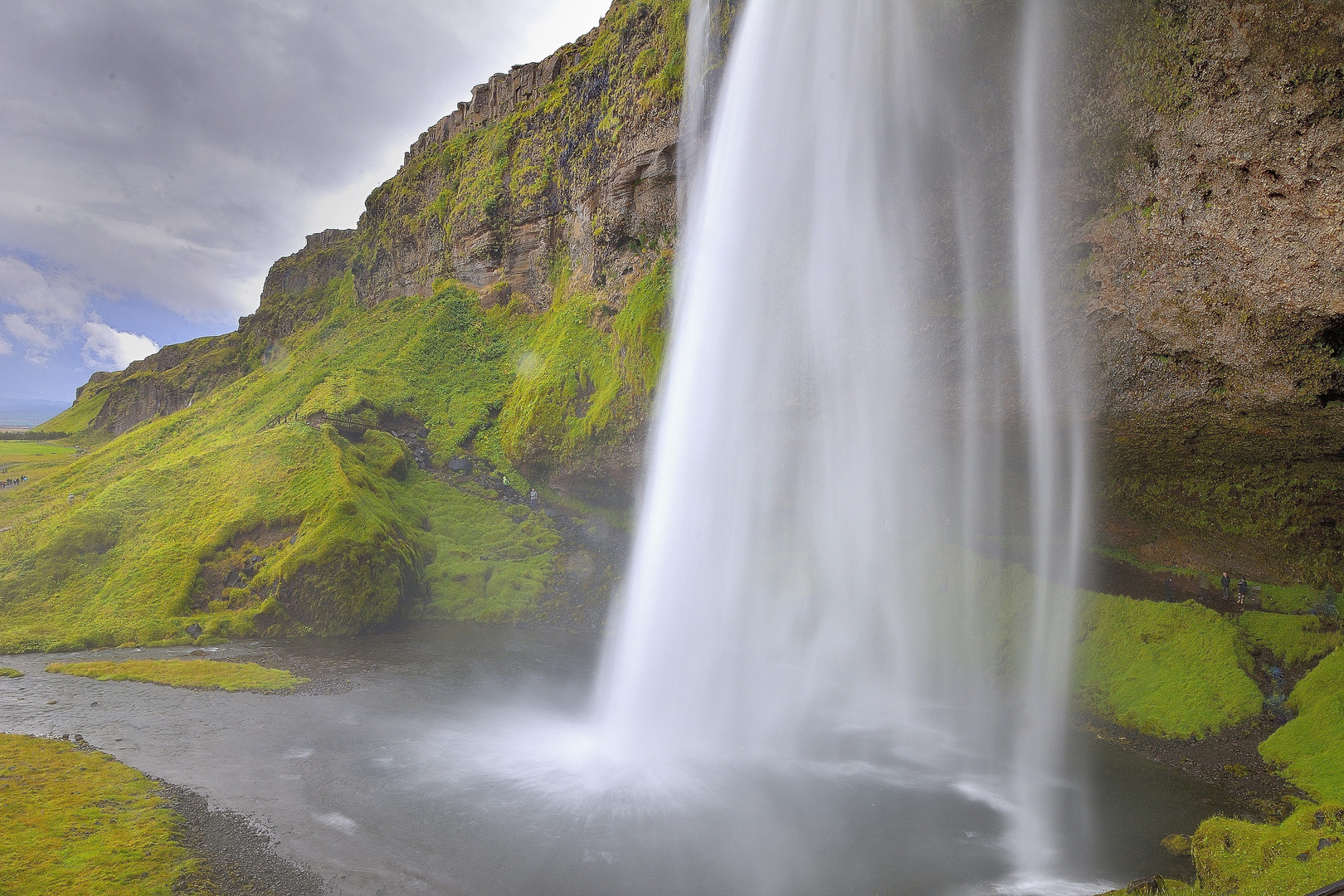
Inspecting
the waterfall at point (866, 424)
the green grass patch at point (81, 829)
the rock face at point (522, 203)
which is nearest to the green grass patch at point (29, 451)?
the rock face at point (522, 203)

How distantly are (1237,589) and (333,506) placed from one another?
4510cm

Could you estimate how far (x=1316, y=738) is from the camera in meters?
20.4

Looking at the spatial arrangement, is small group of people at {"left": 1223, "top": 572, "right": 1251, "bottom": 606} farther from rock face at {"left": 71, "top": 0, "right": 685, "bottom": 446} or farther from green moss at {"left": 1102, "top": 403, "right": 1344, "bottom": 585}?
rock face at {"left": 71, "top": 0, "right": 685, "bottom": 446}

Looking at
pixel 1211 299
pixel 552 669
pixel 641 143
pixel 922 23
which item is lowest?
pixel 552 669

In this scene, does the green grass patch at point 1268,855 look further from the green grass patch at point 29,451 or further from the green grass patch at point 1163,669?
the green grass patch at point 29,451

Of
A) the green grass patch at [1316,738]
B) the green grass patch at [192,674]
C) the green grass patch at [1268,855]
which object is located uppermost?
the green grass patch at [1316,738]

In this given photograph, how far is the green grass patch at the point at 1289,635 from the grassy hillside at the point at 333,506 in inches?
1209

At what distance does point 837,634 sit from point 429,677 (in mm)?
18827

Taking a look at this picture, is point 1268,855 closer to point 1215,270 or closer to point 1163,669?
point 1163,669

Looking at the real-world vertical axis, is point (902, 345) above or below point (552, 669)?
above

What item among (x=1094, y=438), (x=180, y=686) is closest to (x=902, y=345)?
(x=1094, y=438)

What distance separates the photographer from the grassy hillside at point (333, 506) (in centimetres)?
3538

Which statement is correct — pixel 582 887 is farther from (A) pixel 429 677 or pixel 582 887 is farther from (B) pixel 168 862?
(A) pixel 429 677

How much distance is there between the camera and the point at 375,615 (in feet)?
118
